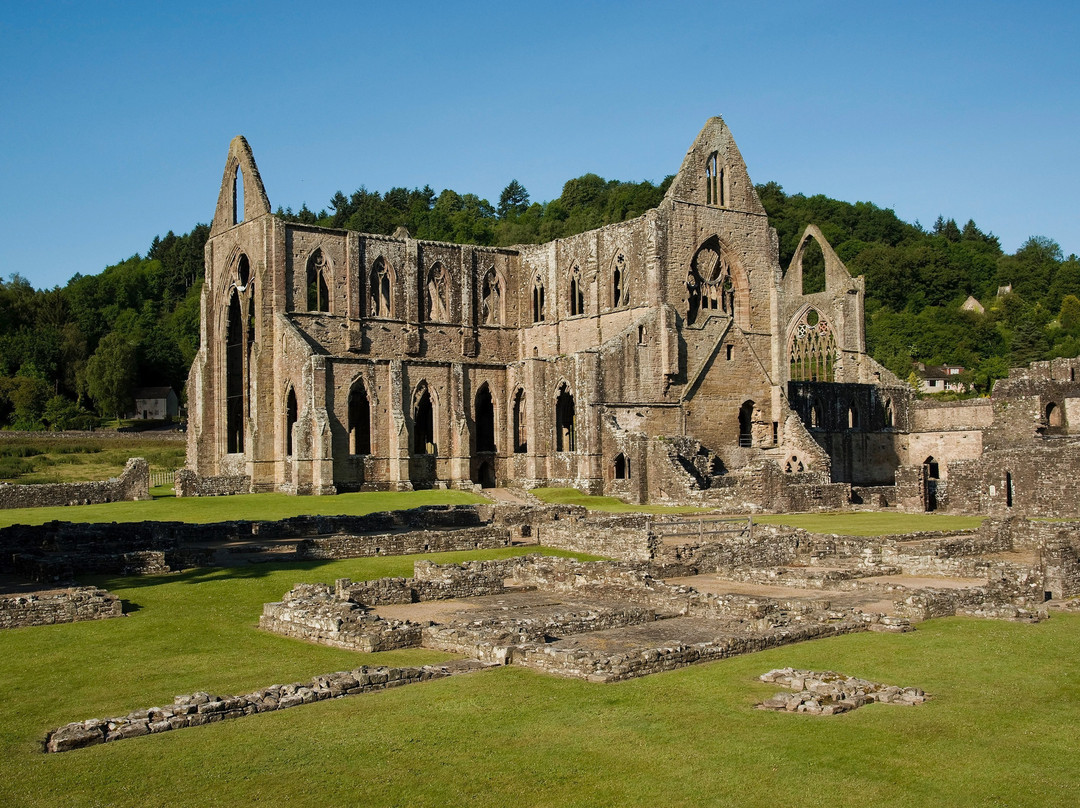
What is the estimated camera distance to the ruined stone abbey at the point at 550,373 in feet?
155

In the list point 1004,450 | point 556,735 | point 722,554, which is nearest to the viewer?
point 556,735

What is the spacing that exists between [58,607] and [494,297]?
137 feet

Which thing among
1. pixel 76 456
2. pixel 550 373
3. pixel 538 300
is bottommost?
pixel 76 456

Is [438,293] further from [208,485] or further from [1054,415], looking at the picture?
[1054,415]

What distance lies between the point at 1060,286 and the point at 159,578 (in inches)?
4450

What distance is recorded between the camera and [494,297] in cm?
5803

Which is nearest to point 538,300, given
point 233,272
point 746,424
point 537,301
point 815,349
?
point 537,301

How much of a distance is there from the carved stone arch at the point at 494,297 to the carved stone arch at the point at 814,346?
16658 millimetres

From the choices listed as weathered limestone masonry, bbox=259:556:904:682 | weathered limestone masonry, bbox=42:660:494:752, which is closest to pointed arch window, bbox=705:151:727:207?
weathered limestone masonry, bbox=259:556:904:682

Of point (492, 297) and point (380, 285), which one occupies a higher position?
point (380, 285)

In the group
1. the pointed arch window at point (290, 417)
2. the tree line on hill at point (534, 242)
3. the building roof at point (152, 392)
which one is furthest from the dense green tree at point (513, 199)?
the pointed arch window at point (290, 417)

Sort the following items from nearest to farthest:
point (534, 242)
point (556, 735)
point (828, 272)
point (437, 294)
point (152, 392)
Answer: point (556, 735)
point (437, 294)
point (828, 272)
point (152, 392)
point (534, 242)

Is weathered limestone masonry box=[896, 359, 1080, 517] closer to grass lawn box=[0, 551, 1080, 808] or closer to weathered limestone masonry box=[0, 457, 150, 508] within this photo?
grass lawn box=[0, 551, 1080, 808]

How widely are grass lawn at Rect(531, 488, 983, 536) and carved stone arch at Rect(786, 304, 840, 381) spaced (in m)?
22.8
